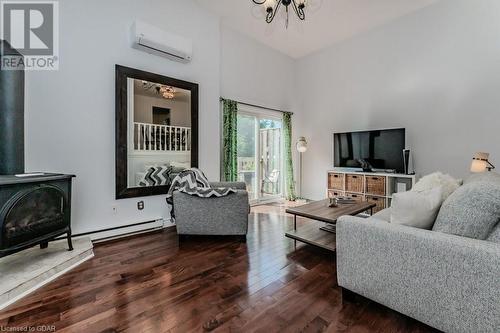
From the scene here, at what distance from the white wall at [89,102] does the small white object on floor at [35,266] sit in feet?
1.41

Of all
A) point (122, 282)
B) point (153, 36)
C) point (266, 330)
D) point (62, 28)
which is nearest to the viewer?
point (266, 330)

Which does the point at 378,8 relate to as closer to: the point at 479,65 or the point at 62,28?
the point at 479,65

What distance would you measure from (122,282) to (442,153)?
447cm

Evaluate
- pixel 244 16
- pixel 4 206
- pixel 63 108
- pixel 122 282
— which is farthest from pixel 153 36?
pixel 122 282

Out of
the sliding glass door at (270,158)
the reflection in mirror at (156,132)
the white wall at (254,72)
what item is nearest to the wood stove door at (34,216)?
the reflection in mirror at (156,132)

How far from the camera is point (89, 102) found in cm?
275

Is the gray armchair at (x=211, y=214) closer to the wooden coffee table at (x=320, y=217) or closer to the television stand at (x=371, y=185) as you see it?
the wooden coffee table at (x=320, y=217)

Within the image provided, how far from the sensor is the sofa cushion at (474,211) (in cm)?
118

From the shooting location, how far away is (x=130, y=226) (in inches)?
119

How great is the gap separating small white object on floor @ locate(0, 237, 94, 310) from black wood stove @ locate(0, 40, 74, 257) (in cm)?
13

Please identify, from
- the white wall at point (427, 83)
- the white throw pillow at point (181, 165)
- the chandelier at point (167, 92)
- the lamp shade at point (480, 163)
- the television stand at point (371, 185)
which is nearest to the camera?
the lamp shade at point (480, 163)

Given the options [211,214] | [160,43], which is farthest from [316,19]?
[211,214]

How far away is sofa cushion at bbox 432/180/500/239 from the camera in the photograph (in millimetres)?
1185

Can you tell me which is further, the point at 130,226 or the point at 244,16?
the point at 244,16
